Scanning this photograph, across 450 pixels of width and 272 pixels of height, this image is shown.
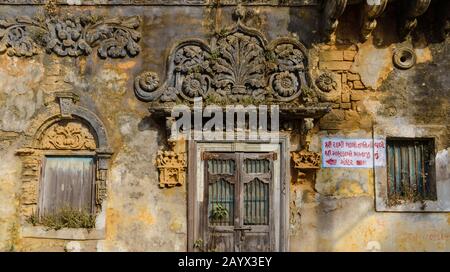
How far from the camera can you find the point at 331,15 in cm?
848

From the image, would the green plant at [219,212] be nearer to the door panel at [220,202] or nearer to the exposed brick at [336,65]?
the door panel at [220,202]

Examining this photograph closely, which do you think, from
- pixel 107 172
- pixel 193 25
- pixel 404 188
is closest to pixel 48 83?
pixel 107 172

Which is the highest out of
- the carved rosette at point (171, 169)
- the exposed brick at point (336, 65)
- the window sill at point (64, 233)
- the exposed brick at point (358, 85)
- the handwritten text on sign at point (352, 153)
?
the exposed brick at point (336, 65)

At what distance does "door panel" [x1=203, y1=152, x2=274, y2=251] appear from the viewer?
8.49 metres

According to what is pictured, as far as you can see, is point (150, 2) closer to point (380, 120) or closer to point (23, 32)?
point (23, 32)

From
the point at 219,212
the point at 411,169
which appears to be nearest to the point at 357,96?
the point at 411,169

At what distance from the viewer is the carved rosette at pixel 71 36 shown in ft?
29.3

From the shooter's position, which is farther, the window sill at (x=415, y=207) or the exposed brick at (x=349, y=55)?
the exposed brick at (x=349, y=55)

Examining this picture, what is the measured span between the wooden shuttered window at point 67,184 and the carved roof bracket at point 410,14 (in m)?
5.41

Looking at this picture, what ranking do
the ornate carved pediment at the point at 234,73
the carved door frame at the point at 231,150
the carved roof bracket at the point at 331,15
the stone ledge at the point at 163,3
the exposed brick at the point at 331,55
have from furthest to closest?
the stone ledge at the point at 163,3 → the exposed brick at the point at 331,55 → the ornate carved pediment at the point at 234,73 → the carved door frame at the point at 231,150 → the carved roof bracket at the point at 331,15

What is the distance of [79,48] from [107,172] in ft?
6.81

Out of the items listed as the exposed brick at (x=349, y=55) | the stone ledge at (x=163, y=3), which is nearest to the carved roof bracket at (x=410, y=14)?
the exposed brick at (x=349, y=55)

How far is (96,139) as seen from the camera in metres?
8.79

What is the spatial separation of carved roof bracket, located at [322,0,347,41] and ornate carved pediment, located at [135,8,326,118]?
1.55 feet
